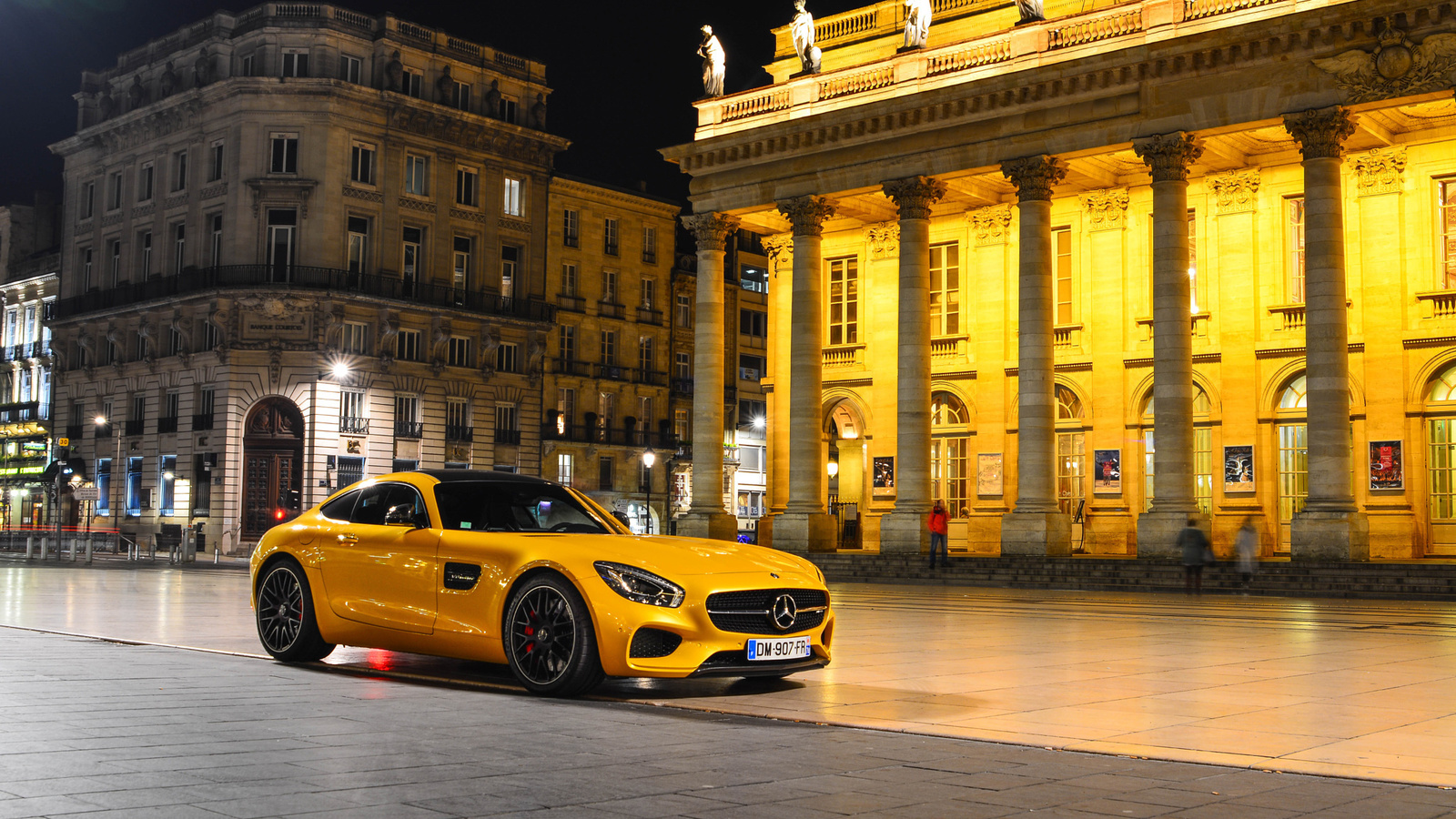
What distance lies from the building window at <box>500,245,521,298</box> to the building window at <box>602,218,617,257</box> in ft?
22.6

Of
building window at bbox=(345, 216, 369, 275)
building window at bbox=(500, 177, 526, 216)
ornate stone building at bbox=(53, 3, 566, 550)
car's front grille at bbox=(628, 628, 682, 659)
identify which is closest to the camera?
car's front grille at bbox=(628, 628, 682, 659)

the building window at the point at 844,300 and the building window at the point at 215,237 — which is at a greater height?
the building window at the point at 215,237

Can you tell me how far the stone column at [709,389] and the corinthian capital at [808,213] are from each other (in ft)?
9.03

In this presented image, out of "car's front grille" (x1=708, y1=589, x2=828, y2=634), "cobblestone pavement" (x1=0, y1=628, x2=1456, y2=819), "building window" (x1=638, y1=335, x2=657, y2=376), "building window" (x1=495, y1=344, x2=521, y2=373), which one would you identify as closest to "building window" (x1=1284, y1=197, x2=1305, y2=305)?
"car's front grille" (x1=708, y1=589, x2=828, y2=634)

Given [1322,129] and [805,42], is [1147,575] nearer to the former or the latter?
[1322,129]

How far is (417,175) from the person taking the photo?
59438mm

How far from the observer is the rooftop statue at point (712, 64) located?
4019 centimetres

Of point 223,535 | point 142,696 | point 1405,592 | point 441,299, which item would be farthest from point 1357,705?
point 441,299

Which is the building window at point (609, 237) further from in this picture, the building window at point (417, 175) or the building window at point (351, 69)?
the building window at point (351, 69)

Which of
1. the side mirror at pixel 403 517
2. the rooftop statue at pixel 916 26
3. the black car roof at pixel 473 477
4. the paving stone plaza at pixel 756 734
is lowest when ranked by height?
the paving stone plaza at pixel 756 734

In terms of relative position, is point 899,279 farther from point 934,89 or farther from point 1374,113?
point 1374,113

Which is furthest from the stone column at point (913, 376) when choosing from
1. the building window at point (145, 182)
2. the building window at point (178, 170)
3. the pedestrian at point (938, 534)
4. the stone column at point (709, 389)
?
the building window at point (145, 182)

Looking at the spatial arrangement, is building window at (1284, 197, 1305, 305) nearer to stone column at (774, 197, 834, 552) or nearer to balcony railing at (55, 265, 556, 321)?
stone column at (774, 197, 834, 552)

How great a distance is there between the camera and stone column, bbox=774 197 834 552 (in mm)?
37125
